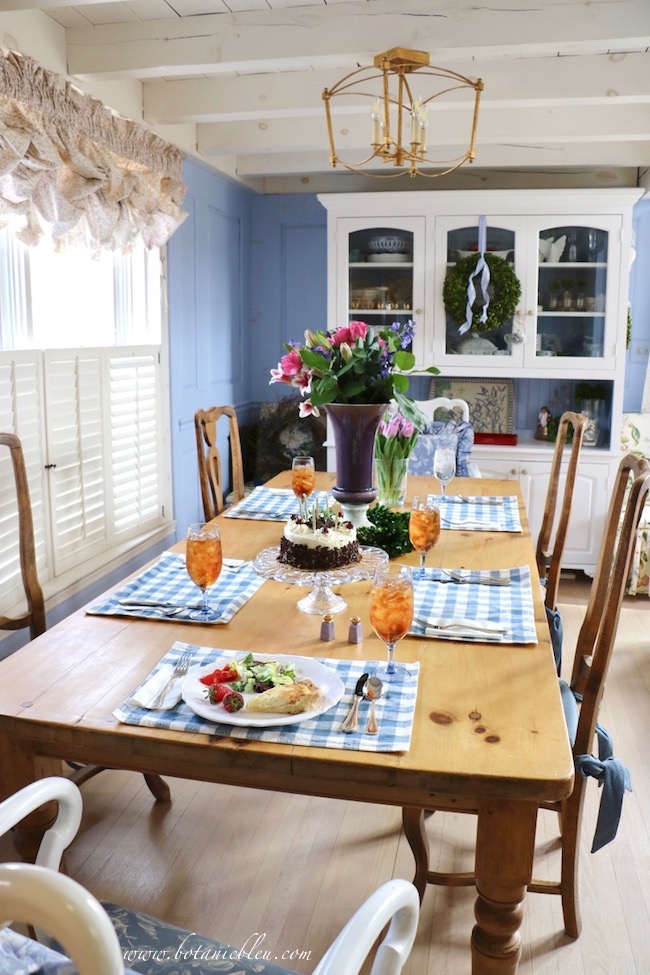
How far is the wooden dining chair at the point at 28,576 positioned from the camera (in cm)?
224

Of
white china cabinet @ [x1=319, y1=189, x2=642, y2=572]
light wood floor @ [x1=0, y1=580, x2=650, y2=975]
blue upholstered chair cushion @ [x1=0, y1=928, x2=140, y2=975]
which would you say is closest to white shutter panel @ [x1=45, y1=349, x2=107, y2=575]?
light wood floor @ [x1=0, y1=580, x2=650, y2=975]

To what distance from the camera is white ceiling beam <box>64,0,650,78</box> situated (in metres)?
2.51

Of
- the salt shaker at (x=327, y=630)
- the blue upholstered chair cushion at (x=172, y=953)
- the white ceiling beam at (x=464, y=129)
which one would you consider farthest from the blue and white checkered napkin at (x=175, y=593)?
the white ceiling beam at (x=464, y=129)

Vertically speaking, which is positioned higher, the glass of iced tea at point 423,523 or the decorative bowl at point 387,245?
the decorative bowl at point 387,245

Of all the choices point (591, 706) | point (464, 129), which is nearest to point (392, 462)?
point (591, 706)

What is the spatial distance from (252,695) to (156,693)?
0.16 meters

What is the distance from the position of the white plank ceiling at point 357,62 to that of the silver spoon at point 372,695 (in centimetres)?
207

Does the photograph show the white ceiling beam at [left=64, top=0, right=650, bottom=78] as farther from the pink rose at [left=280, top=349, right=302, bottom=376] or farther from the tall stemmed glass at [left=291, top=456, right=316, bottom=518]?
the tall stemmed glass at [left=291, top=456, right=316, bottom=518]

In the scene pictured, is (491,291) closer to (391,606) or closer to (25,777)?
(391,606)

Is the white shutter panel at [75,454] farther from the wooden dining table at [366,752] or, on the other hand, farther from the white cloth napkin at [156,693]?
the white cloth napkin at [156,693]

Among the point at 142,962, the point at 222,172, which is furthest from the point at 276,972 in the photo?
the point at 222,172

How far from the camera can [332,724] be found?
1236 millimetres

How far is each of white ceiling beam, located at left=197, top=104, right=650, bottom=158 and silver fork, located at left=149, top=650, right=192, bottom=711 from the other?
9.35 ft

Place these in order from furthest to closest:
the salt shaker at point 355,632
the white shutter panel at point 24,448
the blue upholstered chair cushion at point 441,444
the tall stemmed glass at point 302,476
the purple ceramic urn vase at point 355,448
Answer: the blue upholstered chair cushion at point 441,444 → the white shutter panel at point 24,448 → the tall stemmed glass at point 302,476 → the purple ceramic urn vase at point 355,448 → the salt shaker at point 355,632
